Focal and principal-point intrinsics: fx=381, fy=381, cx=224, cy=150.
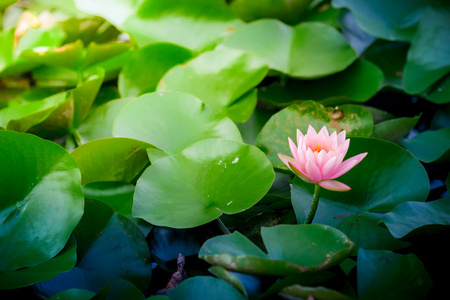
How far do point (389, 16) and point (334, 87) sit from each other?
370mm

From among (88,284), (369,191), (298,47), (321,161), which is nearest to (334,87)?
→ (298,47)

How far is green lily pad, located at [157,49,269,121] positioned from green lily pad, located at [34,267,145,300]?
509 mm

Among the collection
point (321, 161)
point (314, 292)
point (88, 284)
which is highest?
point (321, 161)

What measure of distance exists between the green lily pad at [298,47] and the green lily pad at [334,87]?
0.16 ft

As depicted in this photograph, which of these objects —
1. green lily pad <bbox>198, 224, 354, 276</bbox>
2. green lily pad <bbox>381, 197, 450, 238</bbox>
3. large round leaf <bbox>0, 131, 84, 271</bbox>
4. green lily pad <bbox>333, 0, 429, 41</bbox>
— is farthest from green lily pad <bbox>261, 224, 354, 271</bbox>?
green lily pad <bbox>333, 0, 429, 41</bbox>

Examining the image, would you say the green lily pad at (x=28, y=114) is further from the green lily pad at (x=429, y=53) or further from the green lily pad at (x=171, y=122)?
the green lily pad at (x=429, y=53)

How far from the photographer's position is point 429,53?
1.17 meters

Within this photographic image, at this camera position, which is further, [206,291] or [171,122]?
[171,122]

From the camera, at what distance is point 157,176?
0.75 metres

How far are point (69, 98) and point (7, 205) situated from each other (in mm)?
325

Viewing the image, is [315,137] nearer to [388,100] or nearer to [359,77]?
[359,77]

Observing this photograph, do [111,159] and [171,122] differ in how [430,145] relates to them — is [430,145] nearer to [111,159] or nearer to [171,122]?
[171,122]

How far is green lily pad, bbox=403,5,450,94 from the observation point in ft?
3.73

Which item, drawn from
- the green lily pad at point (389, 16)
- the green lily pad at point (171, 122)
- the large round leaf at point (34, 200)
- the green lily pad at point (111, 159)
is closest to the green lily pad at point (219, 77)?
the green lily pad at point (171, 122)
